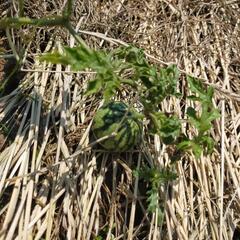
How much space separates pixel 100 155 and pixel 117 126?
0.65ft

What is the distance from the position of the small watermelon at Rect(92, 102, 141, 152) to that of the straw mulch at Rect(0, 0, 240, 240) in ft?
0.24

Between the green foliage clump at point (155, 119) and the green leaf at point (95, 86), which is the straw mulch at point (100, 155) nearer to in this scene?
the green foliage clump at point (155, 119)

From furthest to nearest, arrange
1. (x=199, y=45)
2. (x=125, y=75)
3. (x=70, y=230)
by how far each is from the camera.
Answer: (x=199, y=45), (x=125, y=75), (x=70, y=230)

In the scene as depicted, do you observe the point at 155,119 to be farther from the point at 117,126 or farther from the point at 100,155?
the point at 100,155

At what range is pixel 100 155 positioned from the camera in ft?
7.58

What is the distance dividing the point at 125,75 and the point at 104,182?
1.81 feet

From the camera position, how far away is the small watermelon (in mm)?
2193

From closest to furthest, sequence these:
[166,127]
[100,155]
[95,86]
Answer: [95,86]
[166,127]
[100,155]

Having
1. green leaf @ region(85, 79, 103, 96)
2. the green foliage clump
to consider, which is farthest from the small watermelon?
green leaf @ region(85, 79, 103, 96)

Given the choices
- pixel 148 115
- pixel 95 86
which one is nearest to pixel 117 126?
pixel 148 115

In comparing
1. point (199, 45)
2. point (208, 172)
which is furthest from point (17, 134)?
point (199, 45)

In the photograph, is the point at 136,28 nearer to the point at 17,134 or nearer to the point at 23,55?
the point at 23,55

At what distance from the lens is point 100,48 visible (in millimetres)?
2676

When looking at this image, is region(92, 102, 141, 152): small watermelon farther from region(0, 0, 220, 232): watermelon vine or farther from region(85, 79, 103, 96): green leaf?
region(85, 79, 103, 96): green leaf
